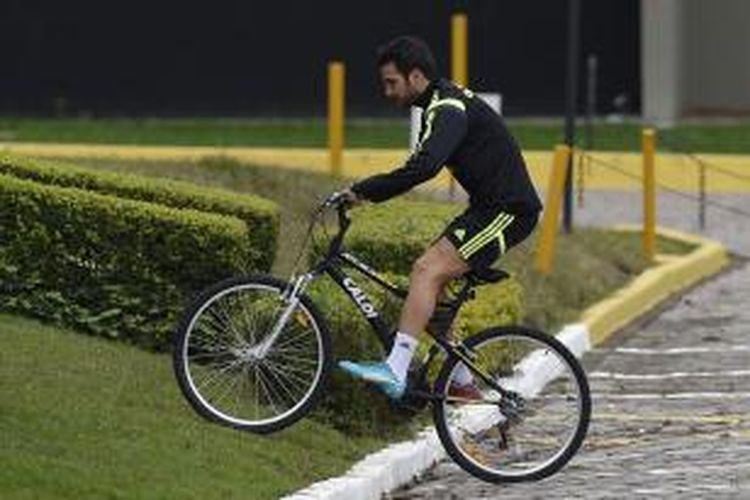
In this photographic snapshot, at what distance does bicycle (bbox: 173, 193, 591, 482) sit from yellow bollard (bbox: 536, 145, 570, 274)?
5.93 meters

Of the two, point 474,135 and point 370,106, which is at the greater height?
point 474,135

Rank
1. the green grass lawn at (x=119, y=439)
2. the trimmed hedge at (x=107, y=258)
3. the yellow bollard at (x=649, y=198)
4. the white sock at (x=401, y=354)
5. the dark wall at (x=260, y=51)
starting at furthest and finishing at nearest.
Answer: the dark wall at (x=260, y=51) → the yellow bollard at (x=649, y=198) → the trimmed hedge at (x=107, y=258) → the white sock at (x=401, y=354) → the green grass lawn at (x=119, y=439)

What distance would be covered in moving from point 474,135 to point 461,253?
494 mm

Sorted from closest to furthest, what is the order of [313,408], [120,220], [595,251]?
[313,408] → [120,220] → [595,251]

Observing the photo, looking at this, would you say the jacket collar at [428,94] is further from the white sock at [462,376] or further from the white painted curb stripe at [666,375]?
the white painted curb stripe at [666,375]

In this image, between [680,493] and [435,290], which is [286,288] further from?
[680,493]

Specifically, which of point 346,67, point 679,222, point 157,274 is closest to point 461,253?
point 157,274

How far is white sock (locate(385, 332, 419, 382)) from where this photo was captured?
8.78 metres

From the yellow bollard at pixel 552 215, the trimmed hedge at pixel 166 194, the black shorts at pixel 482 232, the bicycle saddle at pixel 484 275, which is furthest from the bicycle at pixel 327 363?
the yellow bollard at pixel 552 215

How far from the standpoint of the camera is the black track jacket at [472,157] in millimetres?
8648

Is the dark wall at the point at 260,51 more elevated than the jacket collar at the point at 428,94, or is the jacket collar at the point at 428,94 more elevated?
the jacket collar at the point at 428,94

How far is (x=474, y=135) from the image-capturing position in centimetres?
875

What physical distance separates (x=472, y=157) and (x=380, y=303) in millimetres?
1120

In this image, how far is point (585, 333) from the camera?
45.2 feet
